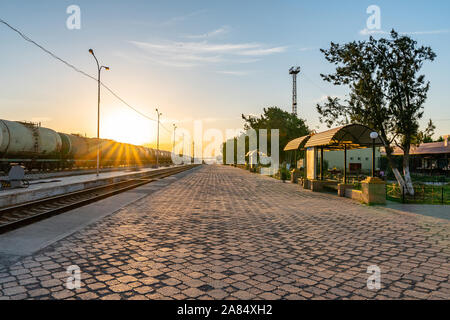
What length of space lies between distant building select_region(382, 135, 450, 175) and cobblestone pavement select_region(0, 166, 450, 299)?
87.5 feet

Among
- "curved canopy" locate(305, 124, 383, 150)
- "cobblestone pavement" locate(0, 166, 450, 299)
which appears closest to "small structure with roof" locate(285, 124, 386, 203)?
"curved canopy" locate(305, 124, 383, 150)

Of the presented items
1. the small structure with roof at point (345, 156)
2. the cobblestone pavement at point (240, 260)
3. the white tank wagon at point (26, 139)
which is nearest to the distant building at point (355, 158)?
the small structure with roof at point (345, 156)

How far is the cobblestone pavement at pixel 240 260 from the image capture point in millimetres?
3852

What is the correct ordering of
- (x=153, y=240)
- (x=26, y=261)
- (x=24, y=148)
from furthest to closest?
1. (x=24, y=148)
2. (x=153, y=240)
3. (x=26, y=261)

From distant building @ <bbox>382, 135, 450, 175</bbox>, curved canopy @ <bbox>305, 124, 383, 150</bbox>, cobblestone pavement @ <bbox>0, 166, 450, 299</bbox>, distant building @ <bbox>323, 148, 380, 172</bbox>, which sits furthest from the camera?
distant building @ <bbox>323, 148, 380, 172</bbox>

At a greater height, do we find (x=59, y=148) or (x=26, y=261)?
(x=59, y=148)

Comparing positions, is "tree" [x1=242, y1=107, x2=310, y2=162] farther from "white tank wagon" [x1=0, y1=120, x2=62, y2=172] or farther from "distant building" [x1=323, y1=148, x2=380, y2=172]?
"white tank wagon" [x1=0, y1=120, x2=62, y2=172]

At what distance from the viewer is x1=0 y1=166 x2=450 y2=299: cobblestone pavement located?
3852 mm

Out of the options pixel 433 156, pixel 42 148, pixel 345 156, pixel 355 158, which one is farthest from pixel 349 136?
pixel 355 158

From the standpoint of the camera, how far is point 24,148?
2238 cm
